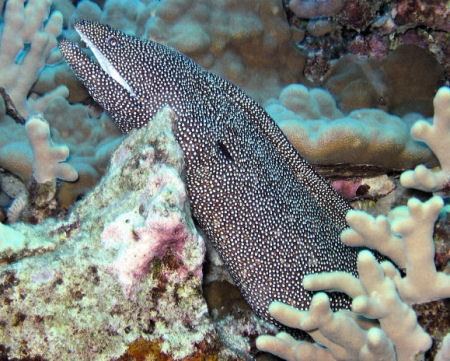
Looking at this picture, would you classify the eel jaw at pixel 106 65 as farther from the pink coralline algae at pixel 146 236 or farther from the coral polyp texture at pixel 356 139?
the coral polyp texture at pixel 356 139

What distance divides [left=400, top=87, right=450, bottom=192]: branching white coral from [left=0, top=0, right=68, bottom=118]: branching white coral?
12.5 feet

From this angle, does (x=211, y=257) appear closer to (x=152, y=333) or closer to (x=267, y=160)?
(x=267, y=160)

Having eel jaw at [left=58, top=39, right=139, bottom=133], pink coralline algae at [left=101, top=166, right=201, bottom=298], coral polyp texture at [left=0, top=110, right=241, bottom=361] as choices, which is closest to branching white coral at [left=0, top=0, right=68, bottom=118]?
eel jaw at [left=58, top=39, right=139, bottom=133]

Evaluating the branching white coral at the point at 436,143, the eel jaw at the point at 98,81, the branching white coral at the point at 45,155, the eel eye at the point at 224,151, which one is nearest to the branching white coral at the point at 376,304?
the branching white coral at the point at 436,143

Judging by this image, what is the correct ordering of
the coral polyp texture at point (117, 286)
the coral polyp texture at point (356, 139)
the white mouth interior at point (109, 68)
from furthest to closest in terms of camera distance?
the coral polyp texture at point (356, 139)
the white mouth interior at point (109, 68)
the coral polyp texture at point (117, 286)

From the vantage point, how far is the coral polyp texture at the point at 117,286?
5.96 ft

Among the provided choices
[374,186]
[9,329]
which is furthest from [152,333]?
[374,186]

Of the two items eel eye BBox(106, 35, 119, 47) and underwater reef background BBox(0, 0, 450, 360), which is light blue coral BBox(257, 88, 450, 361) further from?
eel eye BBox(106, 35, 119, 47)

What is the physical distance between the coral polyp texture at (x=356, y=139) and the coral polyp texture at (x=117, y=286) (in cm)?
181

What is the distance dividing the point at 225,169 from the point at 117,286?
130cm

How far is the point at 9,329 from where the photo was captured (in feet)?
5.89

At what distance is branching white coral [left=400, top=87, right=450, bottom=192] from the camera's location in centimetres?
266

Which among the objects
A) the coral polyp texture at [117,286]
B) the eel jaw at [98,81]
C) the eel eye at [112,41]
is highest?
the eel eye at [112,41]

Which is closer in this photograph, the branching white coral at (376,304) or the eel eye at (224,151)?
the branching white coral at (376,304)
